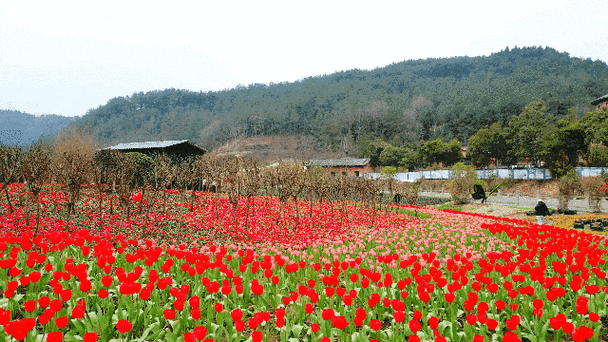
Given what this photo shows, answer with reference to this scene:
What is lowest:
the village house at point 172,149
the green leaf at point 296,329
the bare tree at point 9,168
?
the green leaf at point 296,329

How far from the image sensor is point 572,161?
32.5m

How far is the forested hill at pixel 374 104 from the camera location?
7238 cm

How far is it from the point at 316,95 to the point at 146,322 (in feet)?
404

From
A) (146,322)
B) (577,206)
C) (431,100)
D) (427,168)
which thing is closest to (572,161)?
(577,206)

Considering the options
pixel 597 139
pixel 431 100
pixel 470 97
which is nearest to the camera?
pixel 597 139

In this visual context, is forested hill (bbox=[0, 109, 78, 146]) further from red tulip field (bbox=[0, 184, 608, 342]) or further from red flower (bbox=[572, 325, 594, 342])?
red flower (bbox=[572, 325, 594, 342])

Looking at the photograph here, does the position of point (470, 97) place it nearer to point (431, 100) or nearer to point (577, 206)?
point (431, 100)

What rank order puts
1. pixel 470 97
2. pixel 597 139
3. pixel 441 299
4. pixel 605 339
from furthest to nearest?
pixel 470 97, pixel 597 139, pixel 441 299, pixel 605 339

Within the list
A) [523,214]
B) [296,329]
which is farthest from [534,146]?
[296,329]

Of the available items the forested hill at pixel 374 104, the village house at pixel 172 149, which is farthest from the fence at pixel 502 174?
the forested hill at pixel 374 104

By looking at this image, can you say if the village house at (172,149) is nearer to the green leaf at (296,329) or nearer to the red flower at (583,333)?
the green leaf at (296,329)

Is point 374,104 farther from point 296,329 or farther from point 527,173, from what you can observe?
point 296,329

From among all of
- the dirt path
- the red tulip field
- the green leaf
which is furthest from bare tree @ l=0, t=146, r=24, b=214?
the dirt path

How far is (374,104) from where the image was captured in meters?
96.4
